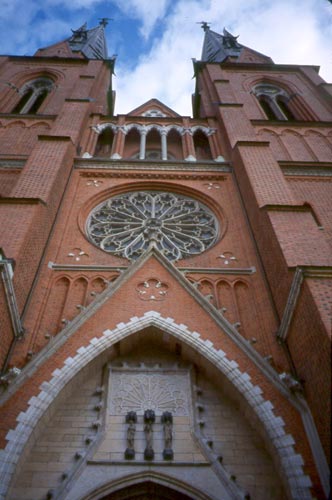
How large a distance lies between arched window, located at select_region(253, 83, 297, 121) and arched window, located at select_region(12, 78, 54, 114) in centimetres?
926

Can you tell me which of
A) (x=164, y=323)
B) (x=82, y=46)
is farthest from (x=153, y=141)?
(x=82, y=46)

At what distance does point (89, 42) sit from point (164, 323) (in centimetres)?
2596

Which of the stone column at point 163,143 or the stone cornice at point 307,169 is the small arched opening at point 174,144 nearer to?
the stone column at point 163,143

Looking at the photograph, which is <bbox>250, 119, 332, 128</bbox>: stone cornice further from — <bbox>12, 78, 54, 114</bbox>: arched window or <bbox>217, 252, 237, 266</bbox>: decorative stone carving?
<bbox>12, 78, 54, 114</bbox>: arched window

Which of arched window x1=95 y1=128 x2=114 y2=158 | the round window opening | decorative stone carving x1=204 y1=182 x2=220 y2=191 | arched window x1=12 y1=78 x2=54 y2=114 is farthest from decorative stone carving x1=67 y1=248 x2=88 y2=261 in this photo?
arched window x1=12 y1=78 x2=54 y2=114

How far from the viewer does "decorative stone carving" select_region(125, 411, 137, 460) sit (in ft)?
20.4

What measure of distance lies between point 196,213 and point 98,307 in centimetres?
494

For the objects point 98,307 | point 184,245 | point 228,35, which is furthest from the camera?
point 228,35

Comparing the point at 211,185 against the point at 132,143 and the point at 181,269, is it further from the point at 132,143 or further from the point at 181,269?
the point at 132,143

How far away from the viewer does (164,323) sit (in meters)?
7.71

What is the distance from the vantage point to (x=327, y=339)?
5.71m

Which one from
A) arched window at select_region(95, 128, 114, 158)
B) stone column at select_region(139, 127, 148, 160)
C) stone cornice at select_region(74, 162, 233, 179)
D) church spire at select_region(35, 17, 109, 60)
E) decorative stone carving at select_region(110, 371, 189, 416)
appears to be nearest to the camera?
decorative stone carving at select_region(110, 371, 189, 416)

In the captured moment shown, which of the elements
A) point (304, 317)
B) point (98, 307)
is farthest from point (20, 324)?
point (304, 317)

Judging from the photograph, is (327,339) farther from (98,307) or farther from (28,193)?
(28,193)
